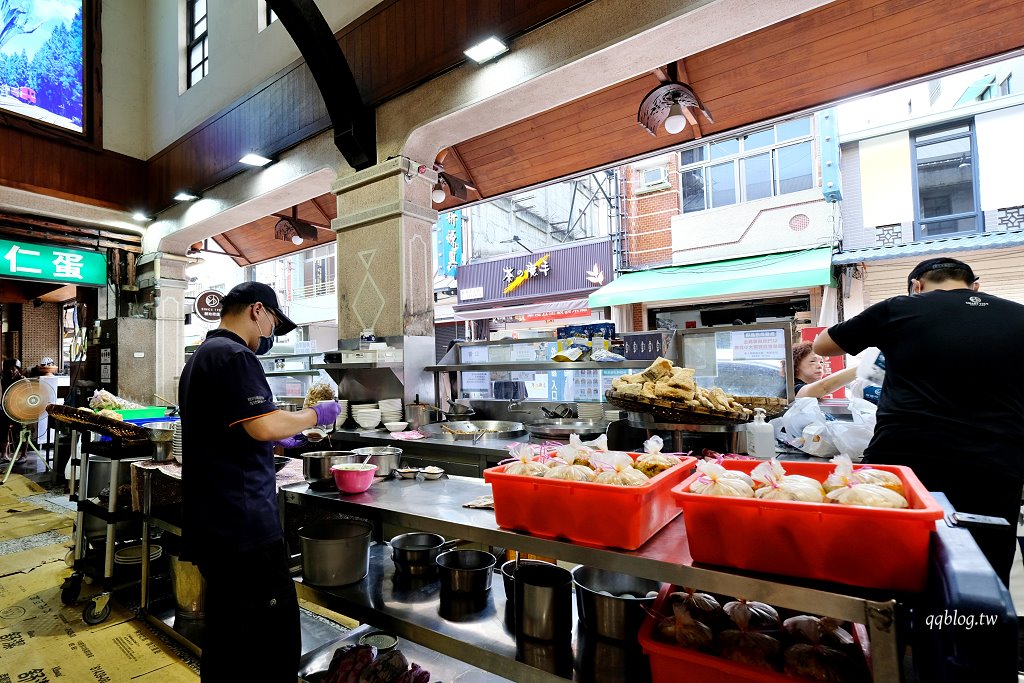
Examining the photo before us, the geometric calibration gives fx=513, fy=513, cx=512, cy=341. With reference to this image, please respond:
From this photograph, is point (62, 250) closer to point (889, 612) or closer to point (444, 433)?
point (444, 433)

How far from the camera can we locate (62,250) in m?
7.09

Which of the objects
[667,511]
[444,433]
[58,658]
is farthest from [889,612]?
[58,658]

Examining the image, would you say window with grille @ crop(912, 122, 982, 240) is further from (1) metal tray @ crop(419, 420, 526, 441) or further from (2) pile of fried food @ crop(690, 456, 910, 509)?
(2) pile of fried food @ crop(690, 456, 910, 509)

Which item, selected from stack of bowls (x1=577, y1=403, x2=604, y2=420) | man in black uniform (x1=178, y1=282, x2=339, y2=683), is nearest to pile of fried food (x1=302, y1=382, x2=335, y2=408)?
stack of bowls (x1=577, y1=403, x2=604, y2=420)

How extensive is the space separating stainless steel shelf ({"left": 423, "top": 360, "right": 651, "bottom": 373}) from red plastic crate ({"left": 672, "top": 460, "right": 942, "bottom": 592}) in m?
2.42

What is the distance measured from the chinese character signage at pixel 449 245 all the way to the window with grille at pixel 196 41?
6.44 meters

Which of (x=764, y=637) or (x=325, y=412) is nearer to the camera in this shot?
(x=764, y=637)

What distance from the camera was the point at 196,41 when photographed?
7660mm

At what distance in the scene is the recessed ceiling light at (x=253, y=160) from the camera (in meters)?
5.68

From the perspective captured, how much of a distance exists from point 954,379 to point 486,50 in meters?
3.64

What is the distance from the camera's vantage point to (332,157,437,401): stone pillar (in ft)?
15.5

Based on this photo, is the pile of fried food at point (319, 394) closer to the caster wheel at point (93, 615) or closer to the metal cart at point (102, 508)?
the metal cart at point (102, 508)

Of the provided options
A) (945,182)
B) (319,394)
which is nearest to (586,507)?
(319,394)

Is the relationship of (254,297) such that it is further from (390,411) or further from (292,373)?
(292,373)
